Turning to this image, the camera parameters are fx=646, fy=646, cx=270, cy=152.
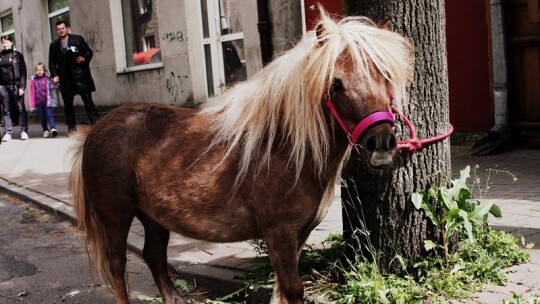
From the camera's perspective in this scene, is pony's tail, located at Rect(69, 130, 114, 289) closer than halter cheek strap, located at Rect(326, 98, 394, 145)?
No

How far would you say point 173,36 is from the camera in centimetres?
1370

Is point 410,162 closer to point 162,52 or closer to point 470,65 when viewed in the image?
point 470,65

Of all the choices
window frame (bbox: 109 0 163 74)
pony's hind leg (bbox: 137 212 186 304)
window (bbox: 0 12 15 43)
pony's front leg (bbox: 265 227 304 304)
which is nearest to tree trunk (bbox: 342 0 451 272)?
pony's front leg (bbox: 265 227 304 304)

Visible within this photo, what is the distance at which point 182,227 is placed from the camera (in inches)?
140

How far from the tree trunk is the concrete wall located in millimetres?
7854

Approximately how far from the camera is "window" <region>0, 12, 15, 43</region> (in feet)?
78.5

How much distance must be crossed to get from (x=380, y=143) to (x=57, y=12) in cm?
1874

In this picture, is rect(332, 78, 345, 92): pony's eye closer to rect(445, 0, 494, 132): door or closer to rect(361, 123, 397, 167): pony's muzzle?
rect(361, 123, 397, 167): pony's muzzle

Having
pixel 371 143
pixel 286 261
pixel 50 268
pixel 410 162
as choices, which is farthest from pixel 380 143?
pixel 50 268

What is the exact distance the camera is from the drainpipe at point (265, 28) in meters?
11.1

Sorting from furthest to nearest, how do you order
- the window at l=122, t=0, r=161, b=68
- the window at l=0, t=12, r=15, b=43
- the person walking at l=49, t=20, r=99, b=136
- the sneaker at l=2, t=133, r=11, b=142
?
the window at l=0, t=12, r=15, b=43, the sneaker at l=2, t=133, r=11, b=142, the window at l=122, t=0, r=161, b=68, the person walking at l=49, t=20, r=99, b=136

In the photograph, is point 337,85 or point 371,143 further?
point 337,85

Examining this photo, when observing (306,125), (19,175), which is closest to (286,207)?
(306,125)

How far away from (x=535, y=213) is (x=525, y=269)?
1.52 meters
